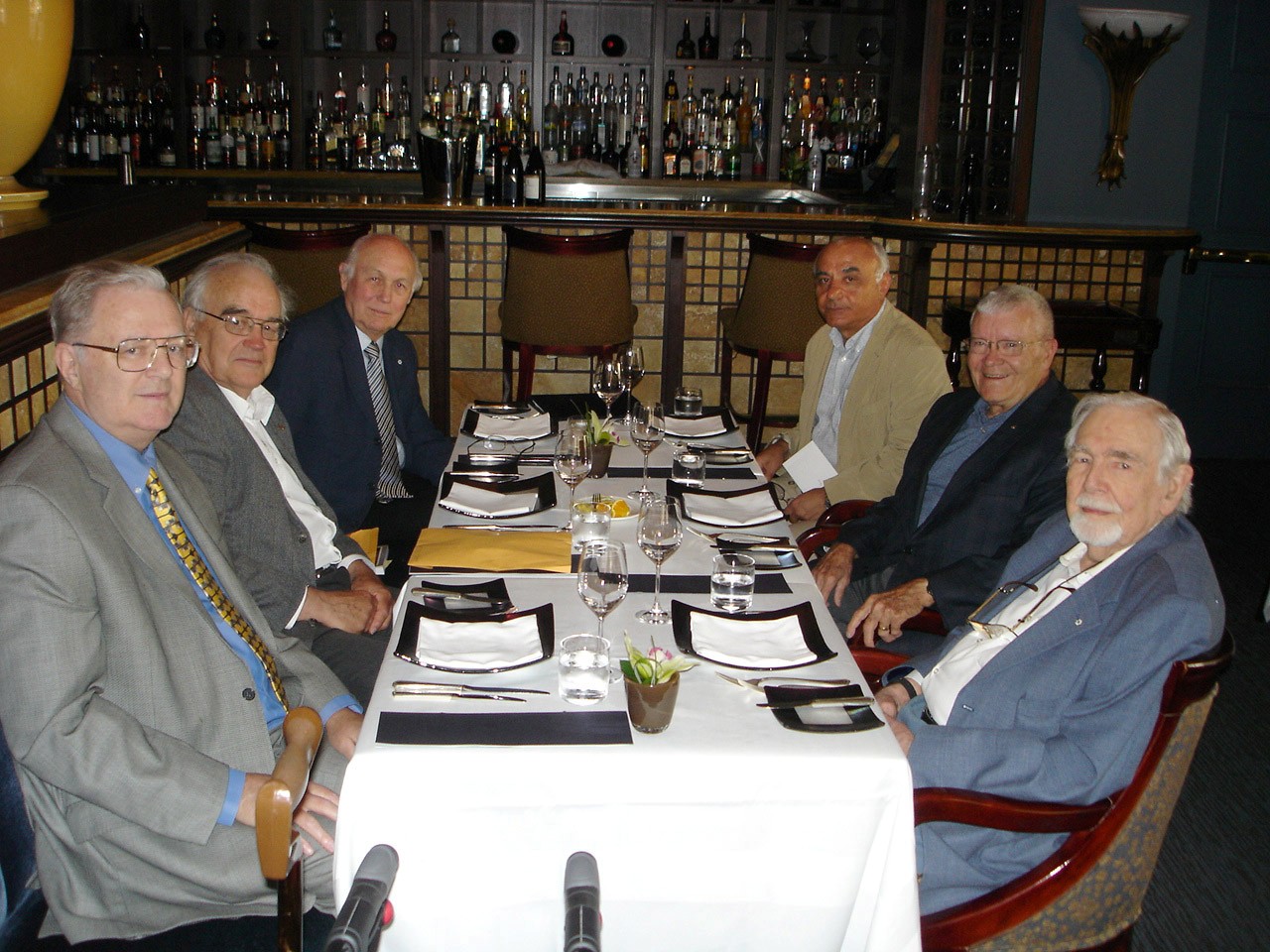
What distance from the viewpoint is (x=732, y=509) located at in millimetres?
2598

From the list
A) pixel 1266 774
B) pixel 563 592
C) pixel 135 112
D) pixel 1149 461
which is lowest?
Result: pixel 1266 774

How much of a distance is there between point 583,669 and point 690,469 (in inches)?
46.5

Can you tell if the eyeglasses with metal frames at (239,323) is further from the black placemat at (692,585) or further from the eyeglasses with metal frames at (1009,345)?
the eyeglasses with metal frames at (1009,345)

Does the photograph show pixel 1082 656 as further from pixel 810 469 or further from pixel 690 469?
pixel 810 469

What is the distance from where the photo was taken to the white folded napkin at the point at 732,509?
2508mm

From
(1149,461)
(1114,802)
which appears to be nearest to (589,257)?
(1149,461)

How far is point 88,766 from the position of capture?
1523 mm

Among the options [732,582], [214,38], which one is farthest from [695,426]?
[214,38]

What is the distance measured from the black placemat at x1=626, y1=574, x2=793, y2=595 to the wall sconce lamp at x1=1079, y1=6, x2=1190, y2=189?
449 cm

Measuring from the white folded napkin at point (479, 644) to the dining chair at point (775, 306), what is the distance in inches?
114

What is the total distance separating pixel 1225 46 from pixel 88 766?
601cm

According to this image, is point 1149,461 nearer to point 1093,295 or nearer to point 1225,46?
point 1093,295

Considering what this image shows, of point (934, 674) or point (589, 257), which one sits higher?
point (589, 257)

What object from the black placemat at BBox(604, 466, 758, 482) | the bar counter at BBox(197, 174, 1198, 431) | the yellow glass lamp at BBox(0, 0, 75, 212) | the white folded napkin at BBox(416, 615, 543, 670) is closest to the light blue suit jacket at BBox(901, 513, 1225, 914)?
the white folded napkin at BBox(416, 615, 543, 670)
